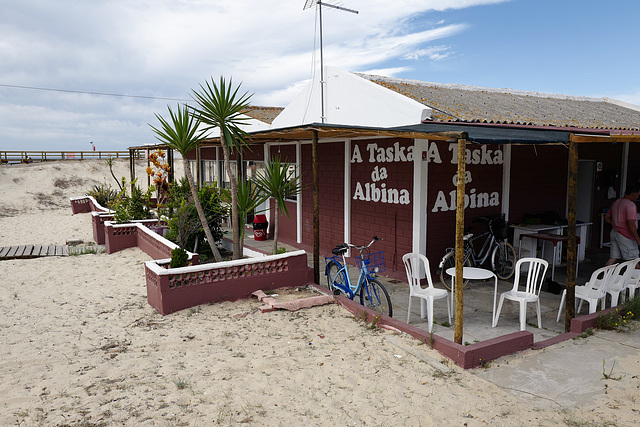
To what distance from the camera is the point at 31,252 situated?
33.1 feet

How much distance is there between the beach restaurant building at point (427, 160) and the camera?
288 inches

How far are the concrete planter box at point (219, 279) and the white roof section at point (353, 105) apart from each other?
2928 millimetres

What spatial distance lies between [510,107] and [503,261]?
11.9 feet

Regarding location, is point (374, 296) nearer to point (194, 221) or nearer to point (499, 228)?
point (499, 228)

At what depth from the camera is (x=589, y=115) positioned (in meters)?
11.0

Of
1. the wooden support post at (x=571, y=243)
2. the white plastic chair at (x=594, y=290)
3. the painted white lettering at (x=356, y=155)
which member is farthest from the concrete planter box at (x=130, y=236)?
the white plastic chair at (x=594, y=290)

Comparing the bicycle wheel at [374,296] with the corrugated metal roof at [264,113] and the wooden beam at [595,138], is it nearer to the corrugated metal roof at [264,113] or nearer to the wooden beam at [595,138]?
the wooden beam at [595,138]

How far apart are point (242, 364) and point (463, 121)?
4981 mm

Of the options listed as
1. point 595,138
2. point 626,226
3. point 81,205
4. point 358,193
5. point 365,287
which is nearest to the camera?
point 595,138

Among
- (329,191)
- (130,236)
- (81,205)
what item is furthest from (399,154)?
(81,205)

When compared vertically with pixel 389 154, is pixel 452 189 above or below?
below

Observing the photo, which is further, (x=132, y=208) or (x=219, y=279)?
(x=132, y=208)

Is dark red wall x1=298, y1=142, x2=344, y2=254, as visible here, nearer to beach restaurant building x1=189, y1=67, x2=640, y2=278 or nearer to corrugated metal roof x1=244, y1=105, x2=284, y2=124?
beach restaurant building x1=189, y1=67, x2=640, y2=278

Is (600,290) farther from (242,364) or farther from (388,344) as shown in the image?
(242,364)
